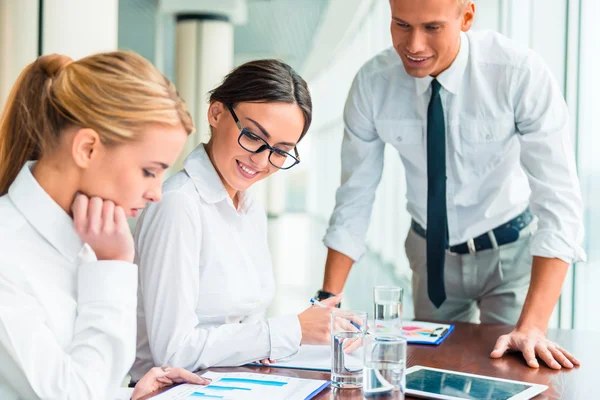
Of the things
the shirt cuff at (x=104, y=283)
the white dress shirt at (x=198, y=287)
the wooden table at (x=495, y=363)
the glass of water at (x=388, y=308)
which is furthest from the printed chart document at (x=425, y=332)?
the shirt cuff at (x=104, y=283)

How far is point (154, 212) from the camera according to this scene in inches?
60.7

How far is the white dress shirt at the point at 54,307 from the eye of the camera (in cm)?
100

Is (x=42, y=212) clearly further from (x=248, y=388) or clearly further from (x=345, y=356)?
(x=345, y=356)

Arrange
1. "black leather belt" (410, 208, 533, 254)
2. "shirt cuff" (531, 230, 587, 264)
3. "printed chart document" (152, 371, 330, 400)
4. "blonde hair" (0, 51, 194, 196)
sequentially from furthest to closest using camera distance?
"black leather belt" (410, 208, 533, 254), "shirt cuff" (531, 230, 587, 264), "printed chart document" (152, 371, 330, 400), "blonde hair" (0, 51, 194, 196)

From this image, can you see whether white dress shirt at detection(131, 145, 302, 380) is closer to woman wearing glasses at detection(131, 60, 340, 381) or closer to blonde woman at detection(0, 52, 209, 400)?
woman wearing glasses at detection(131, 60, 340, 381)

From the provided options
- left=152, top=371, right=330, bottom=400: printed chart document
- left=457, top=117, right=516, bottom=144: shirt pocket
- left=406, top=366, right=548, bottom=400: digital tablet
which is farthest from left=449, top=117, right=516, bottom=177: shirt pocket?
left=152, top=371, right=330, bottom=400: printed chart document

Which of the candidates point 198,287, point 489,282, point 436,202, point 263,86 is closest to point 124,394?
point 198,287

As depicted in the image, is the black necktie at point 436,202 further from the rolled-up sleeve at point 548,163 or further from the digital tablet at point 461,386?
the digital tablet at point 461,386

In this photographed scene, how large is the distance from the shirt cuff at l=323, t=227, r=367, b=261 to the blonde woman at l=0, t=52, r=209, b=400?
1079 mm

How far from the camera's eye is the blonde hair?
3.63ft

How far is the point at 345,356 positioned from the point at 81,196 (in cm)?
58

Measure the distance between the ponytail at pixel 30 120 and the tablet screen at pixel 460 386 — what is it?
0.81 m

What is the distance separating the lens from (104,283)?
109 centimetres

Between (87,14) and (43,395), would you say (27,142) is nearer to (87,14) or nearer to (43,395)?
(43,395)
